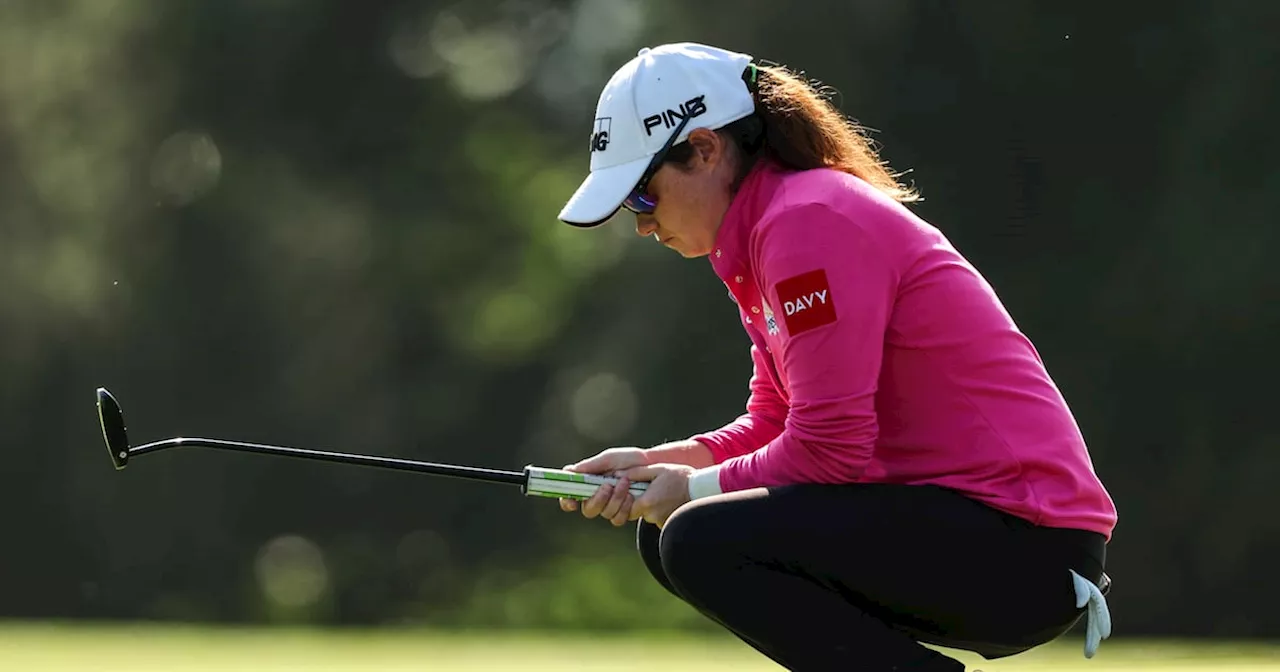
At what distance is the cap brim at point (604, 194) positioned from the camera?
193cm

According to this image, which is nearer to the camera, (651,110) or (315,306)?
(651,110)

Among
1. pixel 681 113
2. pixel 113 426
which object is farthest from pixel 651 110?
pixel 113 426

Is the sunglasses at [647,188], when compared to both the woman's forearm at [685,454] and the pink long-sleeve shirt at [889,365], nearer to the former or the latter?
the pink long-sleeve shirt at [889,365]

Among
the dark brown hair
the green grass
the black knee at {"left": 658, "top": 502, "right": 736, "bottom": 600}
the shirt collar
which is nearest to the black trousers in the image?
the black knee at {"left": 658, "top": 502, "right": 736, "bottom": 600}

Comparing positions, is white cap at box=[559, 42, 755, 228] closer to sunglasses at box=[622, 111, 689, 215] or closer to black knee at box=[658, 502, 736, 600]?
sunglasses at box=[622, 111, 689, 215]

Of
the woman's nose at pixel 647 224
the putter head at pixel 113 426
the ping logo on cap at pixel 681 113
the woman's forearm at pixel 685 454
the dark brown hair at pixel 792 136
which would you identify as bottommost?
the woman's forearm at pixel 685 454

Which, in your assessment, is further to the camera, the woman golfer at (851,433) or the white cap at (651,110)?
the white cap at (651,110)

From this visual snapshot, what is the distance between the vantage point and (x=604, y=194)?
1.95 meters

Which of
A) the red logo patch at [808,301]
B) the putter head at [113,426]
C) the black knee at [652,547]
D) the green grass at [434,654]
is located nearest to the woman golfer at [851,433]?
the red logo patch at [808,301]

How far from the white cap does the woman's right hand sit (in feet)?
0.99

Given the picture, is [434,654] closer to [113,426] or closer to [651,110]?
[113,426]

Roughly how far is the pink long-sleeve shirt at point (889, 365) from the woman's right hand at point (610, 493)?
110 mm

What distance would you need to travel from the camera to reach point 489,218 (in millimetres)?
7844

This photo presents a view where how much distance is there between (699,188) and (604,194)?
109 mm
